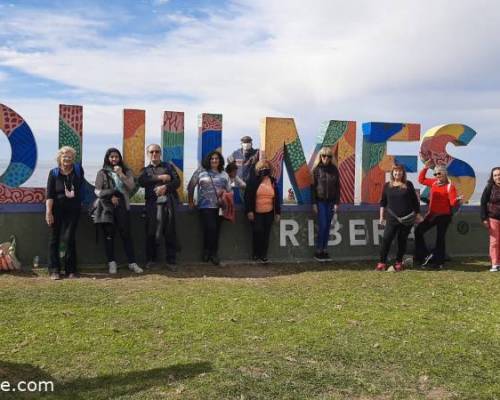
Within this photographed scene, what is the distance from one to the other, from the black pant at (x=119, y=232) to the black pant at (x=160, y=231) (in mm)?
307

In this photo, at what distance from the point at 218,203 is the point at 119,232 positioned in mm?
1481

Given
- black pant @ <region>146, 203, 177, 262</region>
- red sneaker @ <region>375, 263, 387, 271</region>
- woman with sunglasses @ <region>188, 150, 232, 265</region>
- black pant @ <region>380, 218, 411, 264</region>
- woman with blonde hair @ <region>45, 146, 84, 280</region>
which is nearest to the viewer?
woman with blonde hair @ <region>45, 146, 84, 280</region>

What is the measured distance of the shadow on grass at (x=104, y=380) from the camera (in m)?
3.92

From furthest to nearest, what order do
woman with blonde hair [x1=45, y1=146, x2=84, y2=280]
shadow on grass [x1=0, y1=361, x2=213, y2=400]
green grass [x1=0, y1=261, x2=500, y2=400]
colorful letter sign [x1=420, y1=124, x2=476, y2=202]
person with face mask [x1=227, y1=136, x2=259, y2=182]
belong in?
colorful letter sign [x1=420, y1=124, x2=476, y2=202] → person with face mask [x1=227, y1=136, x2=259, y2=182] → woman with blonde hair [x1=45, y1=146, x2=84, y2=280] → green grass [x1=0, y1=261, x2=500, y2=400] → shadow on grass [x1=0, y1=361, x2=213, y2=400]

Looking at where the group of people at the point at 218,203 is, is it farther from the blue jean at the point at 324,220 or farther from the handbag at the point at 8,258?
the handbag at the point at 8,258

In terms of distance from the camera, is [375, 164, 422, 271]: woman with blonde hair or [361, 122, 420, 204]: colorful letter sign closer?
[375, 164, 422, 271]: woman with blonde hair

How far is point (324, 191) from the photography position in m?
9.04

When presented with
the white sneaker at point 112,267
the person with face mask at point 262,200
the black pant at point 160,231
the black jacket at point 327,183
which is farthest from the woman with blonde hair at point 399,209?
the white sneaker at point 112,267

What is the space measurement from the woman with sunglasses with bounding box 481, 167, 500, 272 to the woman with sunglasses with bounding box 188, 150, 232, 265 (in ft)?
12.8

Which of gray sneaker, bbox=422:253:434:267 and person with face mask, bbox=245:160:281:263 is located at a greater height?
person with face mask, bbox=245:160:281:263

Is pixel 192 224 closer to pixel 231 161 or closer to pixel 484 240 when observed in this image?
pixel 231 161

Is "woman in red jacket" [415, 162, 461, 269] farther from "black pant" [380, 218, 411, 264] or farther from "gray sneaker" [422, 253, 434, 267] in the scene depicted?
"black pant" [380, 218, 411, 264]

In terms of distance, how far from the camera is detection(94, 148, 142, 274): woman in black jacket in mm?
7609

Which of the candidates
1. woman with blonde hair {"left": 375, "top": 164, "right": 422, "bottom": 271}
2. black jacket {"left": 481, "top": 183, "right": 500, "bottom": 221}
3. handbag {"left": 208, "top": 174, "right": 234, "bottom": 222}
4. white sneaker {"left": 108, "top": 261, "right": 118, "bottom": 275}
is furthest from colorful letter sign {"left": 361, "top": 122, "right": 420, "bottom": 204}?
white sneaker {"left": 108, "top": 261, "right": 118, "bottom": 275}
